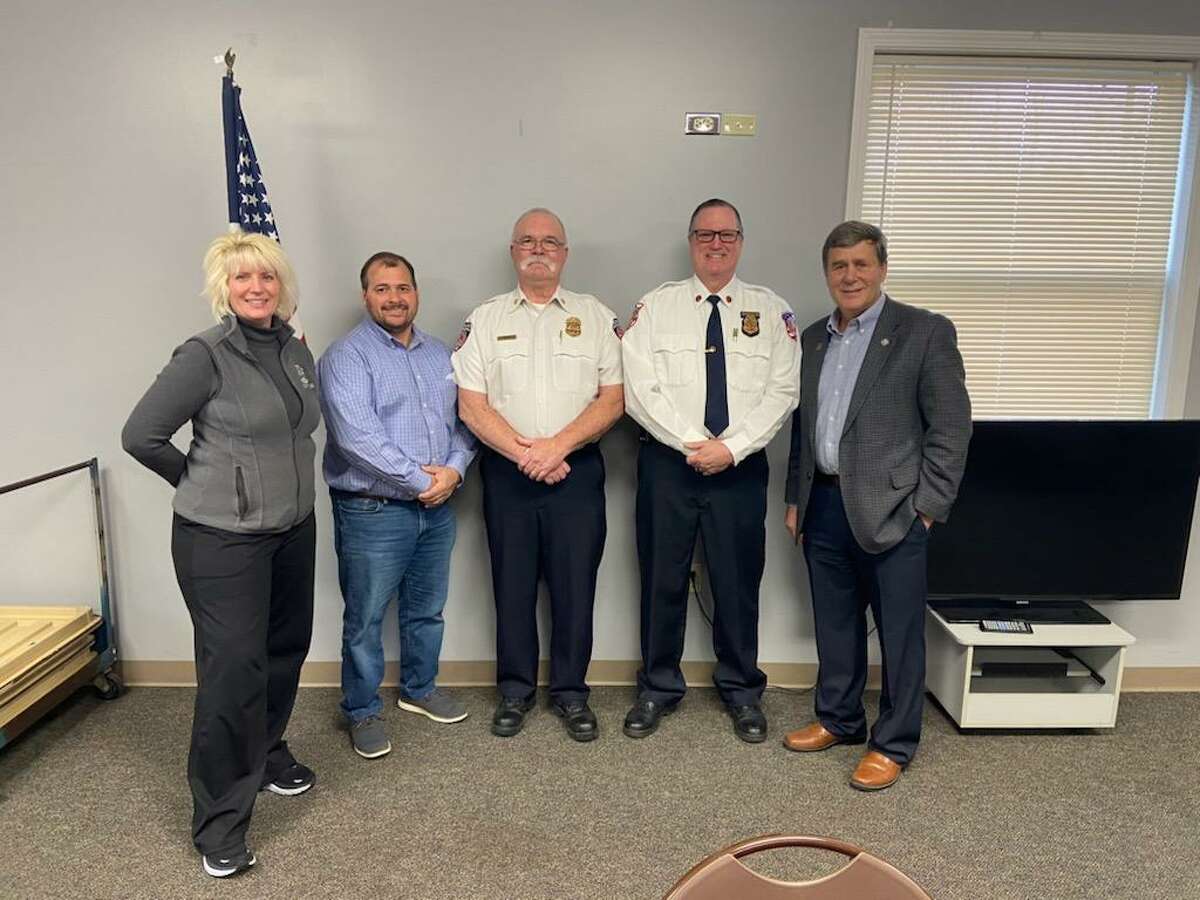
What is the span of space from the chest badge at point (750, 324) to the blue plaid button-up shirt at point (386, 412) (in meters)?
1.02

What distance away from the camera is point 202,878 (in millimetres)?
2111

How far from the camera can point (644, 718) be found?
2875 mm

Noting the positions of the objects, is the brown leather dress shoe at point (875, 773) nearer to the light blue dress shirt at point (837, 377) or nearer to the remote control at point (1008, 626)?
the remote control at point (1008, 626)

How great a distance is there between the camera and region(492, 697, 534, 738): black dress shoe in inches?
112

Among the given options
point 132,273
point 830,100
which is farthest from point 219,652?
point 830,100

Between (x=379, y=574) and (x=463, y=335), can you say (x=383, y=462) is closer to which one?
(x=379, y=574)

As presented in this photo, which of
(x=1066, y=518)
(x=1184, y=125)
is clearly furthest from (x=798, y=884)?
(x=1184, y=125)

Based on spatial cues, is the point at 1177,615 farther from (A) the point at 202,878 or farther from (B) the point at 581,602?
(A) the point at 202,878

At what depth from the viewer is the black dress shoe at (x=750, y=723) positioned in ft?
9.21

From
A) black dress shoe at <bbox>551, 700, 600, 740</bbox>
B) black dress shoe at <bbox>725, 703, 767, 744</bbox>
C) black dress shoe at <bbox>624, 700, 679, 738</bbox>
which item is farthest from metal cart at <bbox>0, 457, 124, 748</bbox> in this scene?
black dress shoe at <bbox>725, 703, 767, 744</bbox>

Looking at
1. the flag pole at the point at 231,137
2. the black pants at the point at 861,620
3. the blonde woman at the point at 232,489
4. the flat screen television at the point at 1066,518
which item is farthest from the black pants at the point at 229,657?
the flat screen television at the point at 1066,518

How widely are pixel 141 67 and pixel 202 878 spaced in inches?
104

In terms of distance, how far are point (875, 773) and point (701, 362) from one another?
143 cm

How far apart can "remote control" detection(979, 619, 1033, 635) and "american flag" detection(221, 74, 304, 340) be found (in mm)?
2557
